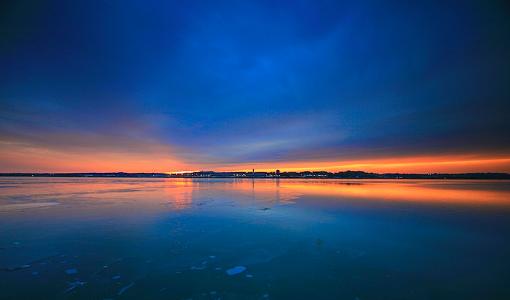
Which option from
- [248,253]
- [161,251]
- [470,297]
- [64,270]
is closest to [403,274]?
[470,297]

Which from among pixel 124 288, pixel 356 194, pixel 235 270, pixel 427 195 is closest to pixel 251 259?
pixel 235 270

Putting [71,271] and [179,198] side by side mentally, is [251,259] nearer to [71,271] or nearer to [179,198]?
[71,271]

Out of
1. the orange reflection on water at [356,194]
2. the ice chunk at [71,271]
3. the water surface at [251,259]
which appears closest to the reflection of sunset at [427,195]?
the orange reflection on water at [356,194]

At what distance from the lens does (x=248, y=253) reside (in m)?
6.75

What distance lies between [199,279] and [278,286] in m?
1.69

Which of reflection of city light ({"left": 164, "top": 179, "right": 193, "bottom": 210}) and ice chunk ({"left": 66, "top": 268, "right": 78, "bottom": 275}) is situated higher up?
reflection of city light ({"left": 164, "top": 179, "right": 193, "bottom": 210})

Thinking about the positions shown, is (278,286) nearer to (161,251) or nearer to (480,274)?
(161,251)

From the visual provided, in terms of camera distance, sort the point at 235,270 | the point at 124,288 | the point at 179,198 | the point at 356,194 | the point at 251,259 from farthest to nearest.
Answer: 1. the point at 356,194
2. the point at 179,198
3. the point at 251,259
4. the point at 235,270
5. the point at 124,288

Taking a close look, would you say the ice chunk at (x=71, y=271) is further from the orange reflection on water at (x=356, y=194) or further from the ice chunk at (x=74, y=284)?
the orange reflection on water at (x=356, y=194)

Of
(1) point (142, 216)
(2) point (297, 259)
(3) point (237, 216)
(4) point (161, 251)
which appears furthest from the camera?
(3) point (237, 216)

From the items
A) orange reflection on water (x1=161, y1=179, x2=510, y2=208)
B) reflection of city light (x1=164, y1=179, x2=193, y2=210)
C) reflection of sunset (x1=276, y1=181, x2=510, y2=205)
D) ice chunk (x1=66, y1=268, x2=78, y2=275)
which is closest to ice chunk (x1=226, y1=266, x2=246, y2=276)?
ice chunk (x1=66, y1=268, x2=78, y2=275)

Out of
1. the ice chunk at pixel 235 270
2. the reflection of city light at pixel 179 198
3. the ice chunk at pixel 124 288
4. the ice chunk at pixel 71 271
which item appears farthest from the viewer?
the reflection of city light at pixel 179 198

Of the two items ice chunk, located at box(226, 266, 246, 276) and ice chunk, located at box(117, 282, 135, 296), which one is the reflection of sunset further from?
ice chunk, located at box(117, 282, 135, 296)

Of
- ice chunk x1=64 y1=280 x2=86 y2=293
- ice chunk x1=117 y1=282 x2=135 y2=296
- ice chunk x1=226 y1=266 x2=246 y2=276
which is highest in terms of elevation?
ice chunk x1=64 y1=280 x2=86 y2=293
